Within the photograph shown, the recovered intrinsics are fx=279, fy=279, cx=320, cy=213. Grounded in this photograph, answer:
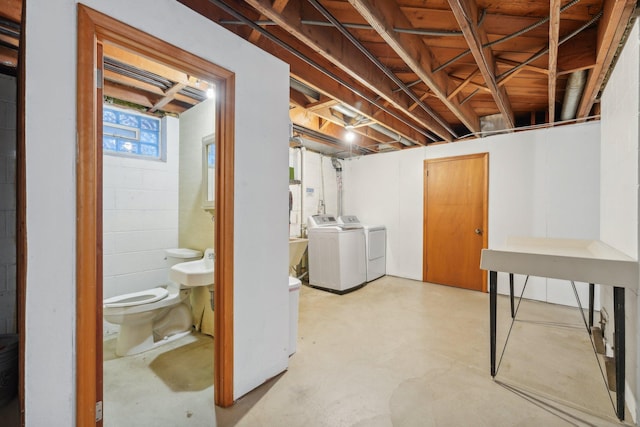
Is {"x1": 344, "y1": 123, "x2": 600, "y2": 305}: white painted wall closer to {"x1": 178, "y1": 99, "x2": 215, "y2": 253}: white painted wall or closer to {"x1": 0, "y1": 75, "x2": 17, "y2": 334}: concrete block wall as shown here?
{"x1": 178, "y1": 99, "x2": 215, "y2": 253}: white painted wall

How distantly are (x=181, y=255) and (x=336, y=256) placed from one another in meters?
1.91

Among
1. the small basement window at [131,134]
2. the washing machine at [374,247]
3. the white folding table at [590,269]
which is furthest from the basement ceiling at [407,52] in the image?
the washing machine at [374,247]

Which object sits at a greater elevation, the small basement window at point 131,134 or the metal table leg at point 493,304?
the small basement window at point 131,134

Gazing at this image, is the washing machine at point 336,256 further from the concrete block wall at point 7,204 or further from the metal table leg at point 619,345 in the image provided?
the concrete block wall at point 7,204

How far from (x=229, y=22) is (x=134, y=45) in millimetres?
598

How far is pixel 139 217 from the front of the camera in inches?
105

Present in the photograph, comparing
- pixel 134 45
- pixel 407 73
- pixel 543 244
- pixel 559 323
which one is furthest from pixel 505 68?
pixel 134 45

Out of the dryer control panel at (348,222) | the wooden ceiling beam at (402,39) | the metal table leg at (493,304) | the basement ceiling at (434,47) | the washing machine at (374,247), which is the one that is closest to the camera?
the wooden ceiling beam at (402,39)

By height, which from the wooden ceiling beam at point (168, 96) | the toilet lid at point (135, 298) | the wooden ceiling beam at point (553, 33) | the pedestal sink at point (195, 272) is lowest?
the toilet lid at point (135, 298)

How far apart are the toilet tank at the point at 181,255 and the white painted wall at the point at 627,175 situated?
296cm

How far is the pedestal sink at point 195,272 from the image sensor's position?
214 cm

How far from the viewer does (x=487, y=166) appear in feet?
12.0

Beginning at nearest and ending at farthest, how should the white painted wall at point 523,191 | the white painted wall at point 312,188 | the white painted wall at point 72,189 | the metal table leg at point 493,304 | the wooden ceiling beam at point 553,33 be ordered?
the white painted wall at point 72,189, the wooden ceiling beam at point 553,33, the metal table leg at point 493,304, the white painted wall at point 523,191, the white painted wall at point 312,188

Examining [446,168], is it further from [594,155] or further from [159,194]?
[159,194]
